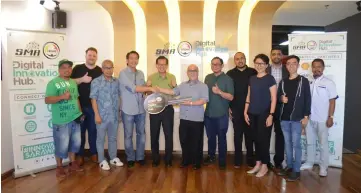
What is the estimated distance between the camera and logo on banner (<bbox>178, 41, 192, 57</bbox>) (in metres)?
5.55

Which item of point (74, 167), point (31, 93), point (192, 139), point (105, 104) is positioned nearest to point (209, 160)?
point (192, 139)

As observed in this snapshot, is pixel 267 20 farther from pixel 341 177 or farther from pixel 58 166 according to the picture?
pixel 58 166

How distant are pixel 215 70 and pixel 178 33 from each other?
1681 mm

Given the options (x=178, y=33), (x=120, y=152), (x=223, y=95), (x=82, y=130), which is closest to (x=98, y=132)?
(x=82, y=130)

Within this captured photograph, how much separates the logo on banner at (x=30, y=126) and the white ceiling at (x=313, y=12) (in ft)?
15.0

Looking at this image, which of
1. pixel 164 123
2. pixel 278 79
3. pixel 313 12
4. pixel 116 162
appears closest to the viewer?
pixel 278 79

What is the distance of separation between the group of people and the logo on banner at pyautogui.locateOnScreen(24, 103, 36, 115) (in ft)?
1.12

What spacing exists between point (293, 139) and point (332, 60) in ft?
4.72

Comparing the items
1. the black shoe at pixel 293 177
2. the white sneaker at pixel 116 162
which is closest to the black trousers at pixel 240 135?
the black shoe at pixel 293 177

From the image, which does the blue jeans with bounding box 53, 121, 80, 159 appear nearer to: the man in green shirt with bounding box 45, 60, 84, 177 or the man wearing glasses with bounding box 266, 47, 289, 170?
the man in green shirt with bounding box 45, 60, 84, 177

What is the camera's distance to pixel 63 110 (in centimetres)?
385

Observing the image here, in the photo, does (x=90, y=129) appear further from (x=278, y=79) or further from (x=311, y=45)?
(x=311, y=45)

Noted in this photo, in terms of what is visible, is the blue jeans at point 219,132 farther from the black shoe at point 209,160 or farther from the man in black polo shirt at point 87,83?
the man in black polo shirt at point 87,83

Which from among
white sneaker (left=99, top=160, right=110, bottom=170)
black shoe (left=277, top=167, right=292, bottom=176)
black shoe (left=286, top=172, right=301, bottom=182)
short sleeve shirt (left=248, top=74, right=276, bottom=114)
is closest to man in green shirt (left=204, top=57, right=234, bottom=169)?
short sleeve shirt (left=248, top=74, right=276, bottom=114)
